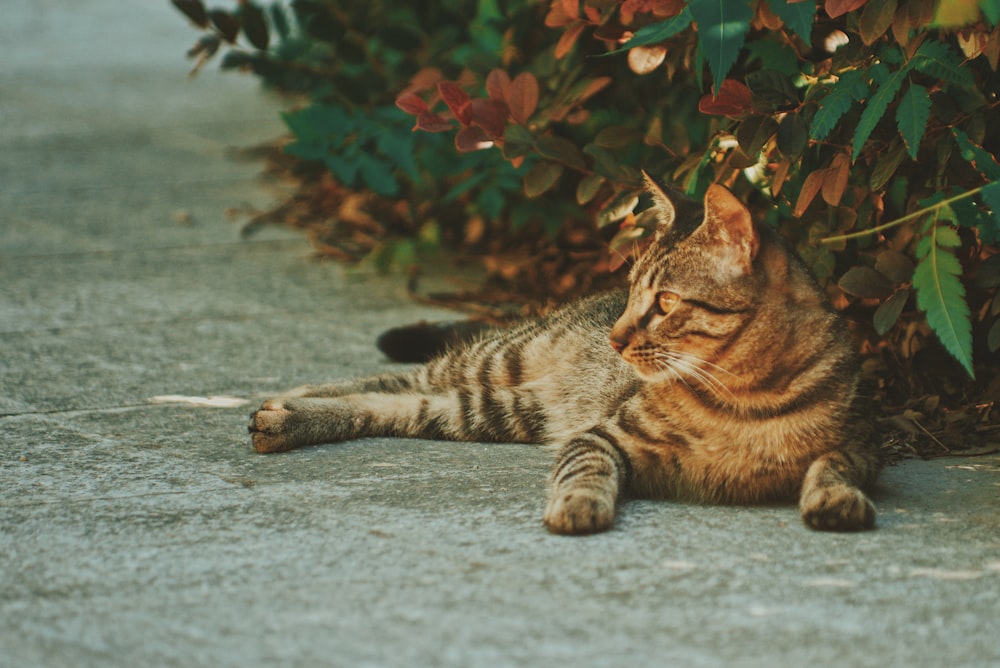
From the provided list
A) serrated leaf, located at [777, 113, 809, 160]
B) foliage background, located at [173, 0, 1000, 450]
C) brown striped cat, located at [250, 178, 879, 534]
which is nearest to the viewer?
foliage background, located at [173, 0, 1000, 450]

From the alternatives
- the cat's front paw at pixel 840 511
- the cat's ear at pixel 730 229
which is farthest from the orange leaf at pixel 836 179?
the cat's front paw at pixel 840 511

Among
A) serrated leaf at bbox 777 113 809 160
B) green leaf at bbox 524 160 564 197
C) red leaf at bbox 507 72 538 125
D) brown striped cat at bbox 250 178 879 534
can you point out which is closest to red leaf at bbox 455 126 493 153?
red leaf at bbox 507 72 538 125

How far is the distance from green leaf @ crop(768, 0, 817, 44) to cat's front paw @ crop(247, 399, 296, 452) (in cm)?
188

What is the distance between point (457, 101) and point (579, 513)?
5.46 feet

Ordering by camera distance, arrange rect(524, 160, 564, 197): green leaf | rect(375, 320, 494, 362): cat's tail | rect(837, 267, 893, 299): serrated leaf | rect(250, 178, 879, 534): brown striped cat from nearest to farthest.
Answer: rect(250, 178, 879, 534): brown striped cat → rect(837, 267, 893, 299): serrated leaf → rect(524, 160, 564, 197): green leaf → rect(375, 320, 494, 362): cat's tail

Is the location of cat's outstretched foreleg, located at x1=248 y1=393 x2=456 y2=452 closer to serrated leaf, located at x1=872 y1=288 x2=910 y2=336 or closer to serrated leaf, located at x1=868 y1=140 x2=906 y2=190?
serrated leaf, located at x1=872 y1=288 x2=910 y2=336

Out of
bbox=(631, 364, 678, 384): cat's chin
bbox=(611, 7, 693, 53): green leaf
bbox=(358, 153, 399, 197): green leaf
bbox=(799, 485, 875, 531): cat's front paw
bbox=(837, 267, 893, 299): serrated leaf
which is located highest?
bbox=(611, 7, 693, 53): green leaf

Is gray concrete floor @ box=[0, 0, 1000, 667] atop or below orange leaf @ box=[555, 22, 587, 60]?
below

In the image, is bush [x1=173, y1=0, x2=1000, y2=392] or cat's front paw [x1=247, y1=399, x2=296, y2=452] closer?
bush [x1=173, y1=0, x2=1000, y2=392]

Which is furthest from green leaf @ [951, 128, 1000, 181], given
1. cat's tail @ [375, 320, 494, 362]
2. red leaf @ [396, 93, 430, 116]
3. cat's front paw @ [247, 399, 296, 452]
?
cat's front paw @ [247, 399, 296, 452]

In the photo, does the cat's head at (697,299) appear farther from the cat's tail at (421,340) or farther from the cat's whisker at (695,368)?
the cat's tail at (421,340)

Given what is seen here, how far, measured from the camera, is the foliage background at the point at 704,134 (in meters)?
3.04

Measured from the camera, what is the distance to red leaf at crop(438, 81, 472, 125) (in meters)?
3.86

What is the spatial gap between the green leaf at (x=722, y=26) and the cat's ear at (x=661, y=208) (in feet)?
2.14
